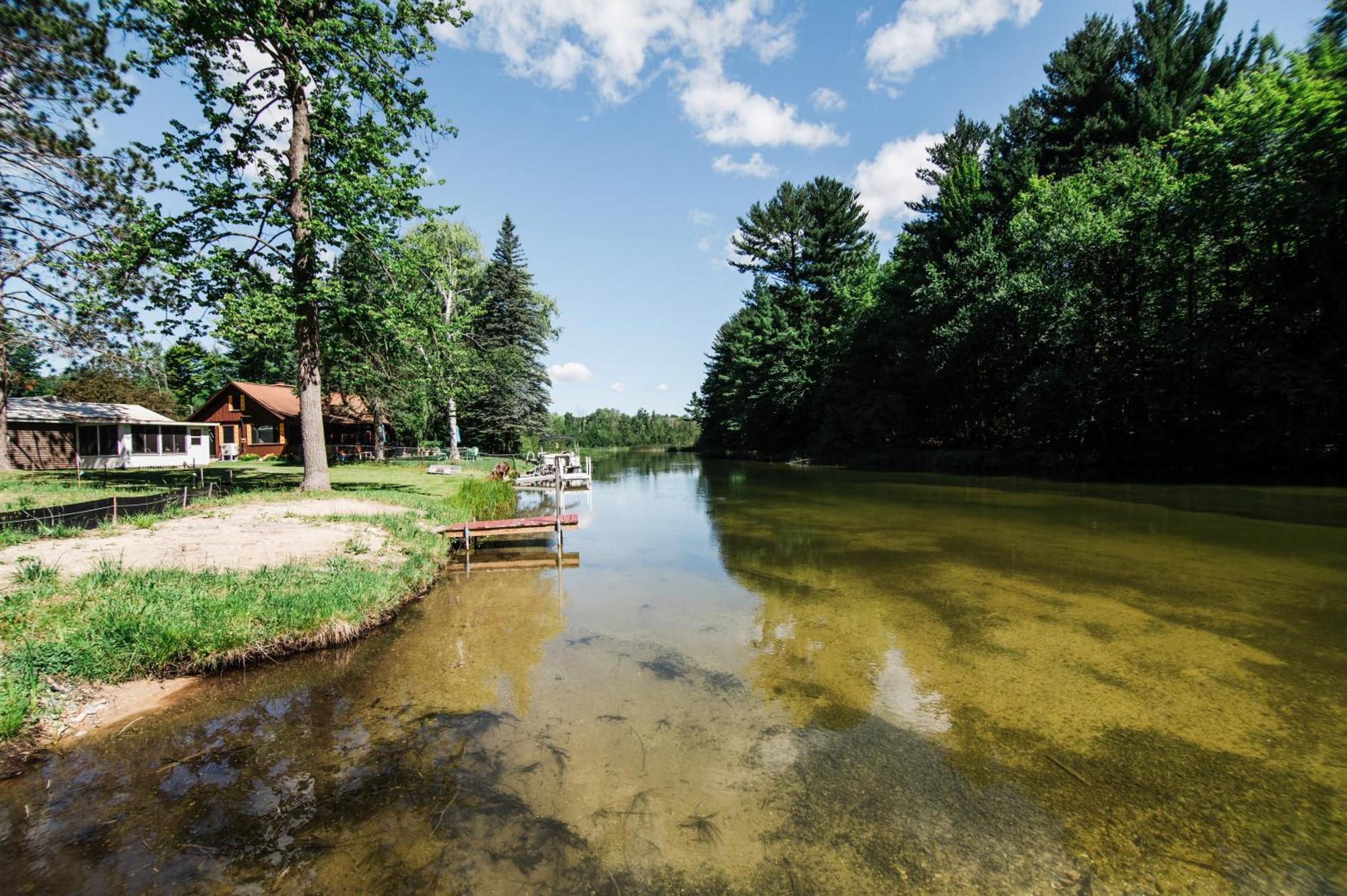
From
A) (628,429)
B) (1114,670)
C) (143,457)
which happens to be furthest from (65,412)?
(628,429)

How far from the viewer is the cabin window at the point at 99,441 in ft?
92.8

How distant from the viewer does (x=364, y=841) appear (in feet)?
11.3

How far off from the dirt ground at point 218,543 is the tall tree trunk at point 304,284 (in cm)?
305

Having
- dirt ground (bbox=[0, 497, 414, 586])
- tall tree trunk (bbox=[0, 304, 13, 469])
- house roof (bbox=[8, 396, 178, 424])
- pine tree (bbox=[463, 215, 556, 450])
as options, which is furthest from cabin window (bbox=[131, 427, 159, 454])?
dirt ground (bbox=[0, 497, 414, 586])

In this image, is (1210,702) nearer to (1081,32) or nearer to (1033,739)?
(1033,739)

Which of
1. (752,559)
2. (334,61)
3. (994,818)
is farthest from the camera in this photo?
(334,61)

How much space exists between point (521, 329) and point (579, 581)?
34.8 metres

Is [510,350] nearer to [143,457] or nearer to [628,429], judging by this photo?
[143,457]

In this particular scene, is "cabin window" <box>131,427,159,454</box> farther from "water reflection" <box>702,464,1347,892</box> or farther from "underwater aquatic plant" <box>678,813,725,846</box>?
"underwater aquatic plant" <box>678,813,725,846</box>

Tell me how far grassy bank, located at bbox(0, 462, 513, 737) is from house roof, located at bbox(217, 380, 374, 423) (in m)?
31.8

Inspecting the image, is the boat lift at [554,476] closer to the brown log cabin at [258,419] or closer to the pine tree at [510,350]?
the pine tree at [510,350]

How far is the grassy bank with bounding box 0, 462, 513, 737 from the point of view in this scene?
15.9 ft

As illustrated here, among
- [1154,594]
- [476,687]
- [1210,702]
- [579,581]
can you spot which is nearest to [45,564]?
[476,687]

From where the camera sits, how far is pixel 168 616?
5.75 m
